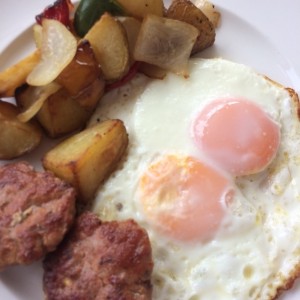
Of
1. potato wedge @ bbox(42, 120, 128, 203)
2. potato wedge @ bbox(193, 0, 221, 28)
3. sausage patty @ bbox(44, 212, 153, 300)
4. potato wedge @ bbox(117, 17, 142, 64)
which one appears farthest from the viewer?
potato wedge @ bbox(193, 0, 221, 28)

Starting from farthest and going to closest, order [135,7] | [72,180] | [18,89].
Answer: [135,7]
[18,89]
[72,180]

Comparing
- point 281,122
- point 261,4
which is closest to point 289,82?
point 281,122

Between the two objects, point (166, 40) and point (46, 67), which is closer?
point (46, 67)

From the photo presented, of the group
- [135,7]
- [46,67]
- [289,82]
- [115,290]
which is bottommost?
[115,290]

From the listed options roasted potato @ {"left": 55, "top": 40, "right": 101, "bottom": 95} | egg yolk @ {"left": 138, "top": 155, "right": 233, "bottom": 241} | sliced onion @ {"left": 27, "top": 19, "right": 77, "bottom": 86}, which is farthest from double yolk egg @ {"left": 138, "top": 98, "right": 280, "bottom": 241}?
sliced onion @ {"left": 27, "top": 19, "right": 77, "bottom": 86}

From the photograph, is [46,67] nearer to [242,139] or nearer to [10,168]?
[10,168]

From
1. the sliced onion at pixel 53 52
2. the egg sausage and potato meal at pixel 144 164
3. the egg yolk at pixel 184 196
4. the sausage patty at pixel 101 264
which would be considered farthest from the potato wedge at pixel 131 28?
the sausage patty at pixel 101 264

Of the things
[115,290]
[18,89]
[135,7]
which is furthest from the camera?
[135,7]

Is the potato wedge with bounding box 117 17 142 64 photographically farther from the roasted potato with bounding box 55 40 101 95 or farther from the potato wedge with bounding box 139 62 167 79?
the roasted potato with bounding box 55 40 101 95
